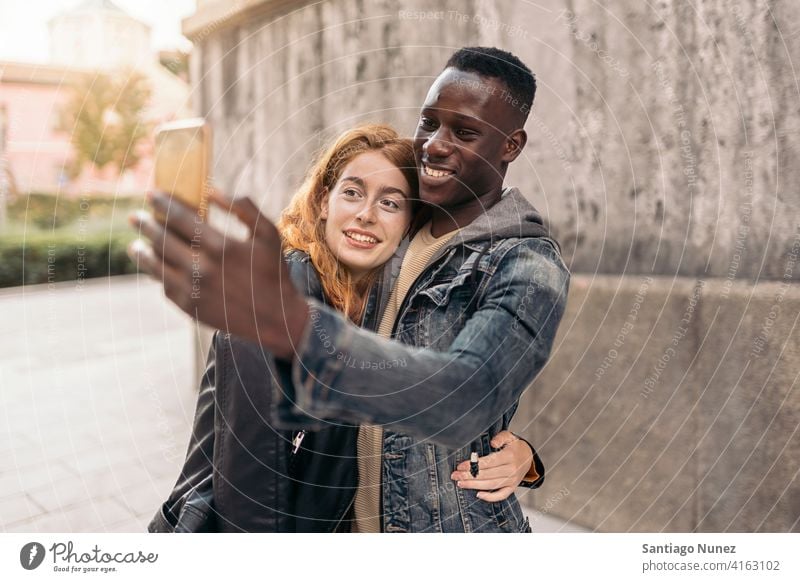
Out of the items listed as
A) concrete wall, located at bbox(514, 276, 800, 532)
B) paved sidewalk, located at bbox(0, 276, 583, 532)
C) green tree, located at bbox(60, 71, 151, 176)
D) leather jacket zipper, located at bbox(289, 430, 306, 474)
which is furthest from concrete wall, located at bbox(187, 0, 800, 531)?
leather jacket zipper, located at bbox(289, 430, 306, 474)

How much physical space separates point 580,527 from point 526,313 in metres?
0.95

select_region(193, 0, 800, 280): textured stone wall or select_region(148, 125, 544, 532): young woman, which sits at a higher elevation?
select_region(193, 0, 800, 280): textured stone wall

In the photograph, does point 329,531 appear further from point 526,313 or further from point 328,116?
→ point 328,116

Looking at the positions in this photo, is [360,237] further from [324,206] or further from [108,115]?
[108,115]

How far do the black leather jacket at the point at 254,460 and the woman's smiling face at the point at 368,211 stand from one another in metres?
0.04

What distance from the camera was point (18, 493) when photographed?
140 cm

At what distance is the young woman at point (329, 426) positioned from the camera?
0.63 metres

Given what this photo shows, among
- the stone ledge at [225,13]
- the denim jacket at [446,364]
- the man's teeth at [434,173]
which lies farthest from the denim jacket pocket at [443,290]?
the stone ledge at [225,13]

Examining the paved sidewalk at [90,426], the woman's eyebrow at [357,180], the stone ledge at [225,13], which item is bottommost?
the paved sidewalk at [90,426]

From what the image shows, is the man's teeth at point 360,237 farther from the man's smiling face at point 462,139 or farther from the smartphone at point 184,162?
the smartphone at point 184,162

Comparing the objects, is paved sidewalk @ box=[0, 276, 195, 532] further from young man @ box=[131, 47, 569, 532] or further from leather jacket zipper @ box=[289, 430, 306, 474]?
young man @ box=[131, 47, 569, 532]

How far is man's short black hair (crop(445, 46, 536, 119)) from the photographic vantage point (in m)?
0.63

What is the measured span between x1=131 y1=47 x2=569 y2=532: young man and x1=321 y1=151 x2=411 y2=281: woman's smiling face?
1.3 inches

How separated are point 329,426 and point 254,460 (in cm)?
8
